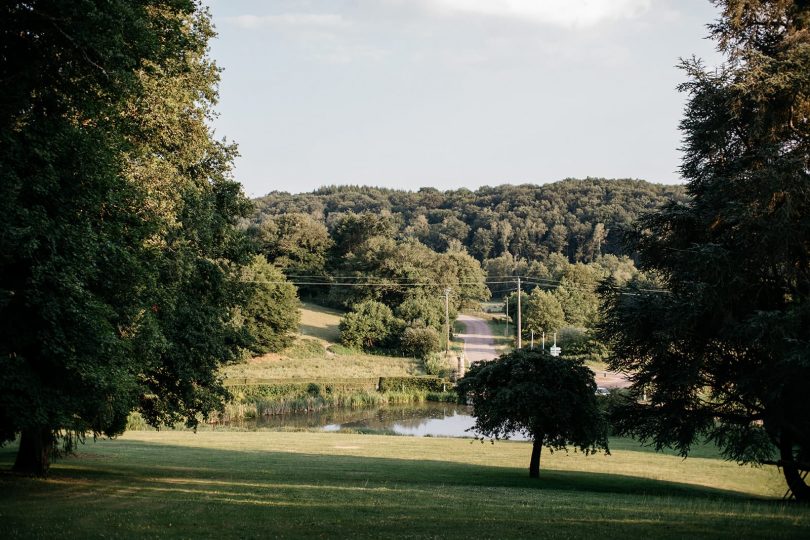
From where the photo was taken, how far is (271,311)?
69.4 meters

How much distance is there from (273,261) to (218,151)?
79.7 metres

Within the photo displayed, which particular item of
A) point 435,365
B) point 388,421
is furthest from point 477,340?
point 388,421

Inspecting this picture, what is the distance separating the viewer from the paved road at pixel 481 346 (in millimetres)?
62531

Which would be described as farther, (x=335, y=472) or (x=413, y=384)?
(x=413, y=384)

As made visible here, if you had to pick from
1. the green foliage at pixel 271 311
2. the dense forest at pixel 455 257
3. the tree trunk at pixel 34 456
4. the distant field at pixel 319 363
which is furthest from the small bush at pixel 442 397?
the tree trunk at pixel 34 456

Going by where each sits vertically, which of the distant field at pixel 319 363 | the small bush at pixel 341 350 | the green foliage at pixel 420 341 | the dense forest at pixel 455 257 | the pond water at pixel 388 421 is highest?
the dense forest at pixel 455 257

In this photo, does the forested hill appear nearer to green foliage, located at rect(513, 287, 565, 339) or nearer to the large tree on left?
green foliage, located at rect(513, 287, 565, 339)

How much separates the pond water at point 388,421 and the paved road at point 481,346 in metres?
8.42

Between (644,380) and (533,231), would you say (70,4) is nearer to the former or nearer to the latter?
(644,380)

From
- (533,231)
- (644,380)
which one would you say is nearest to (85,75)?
(644,380)

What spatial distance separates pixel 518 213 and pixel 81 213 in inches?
6352

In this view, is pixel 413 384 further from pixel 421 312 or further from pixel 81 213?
pixel 81 213

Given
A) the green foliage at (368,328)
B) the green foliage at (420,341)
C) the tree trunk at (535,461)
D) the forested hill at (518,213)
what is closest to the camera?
the tree trunk at (535,461)

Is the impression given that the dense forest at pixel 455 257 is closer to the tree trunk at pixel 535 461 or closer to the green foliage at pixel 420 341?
the green foliage at pixel 420 341
